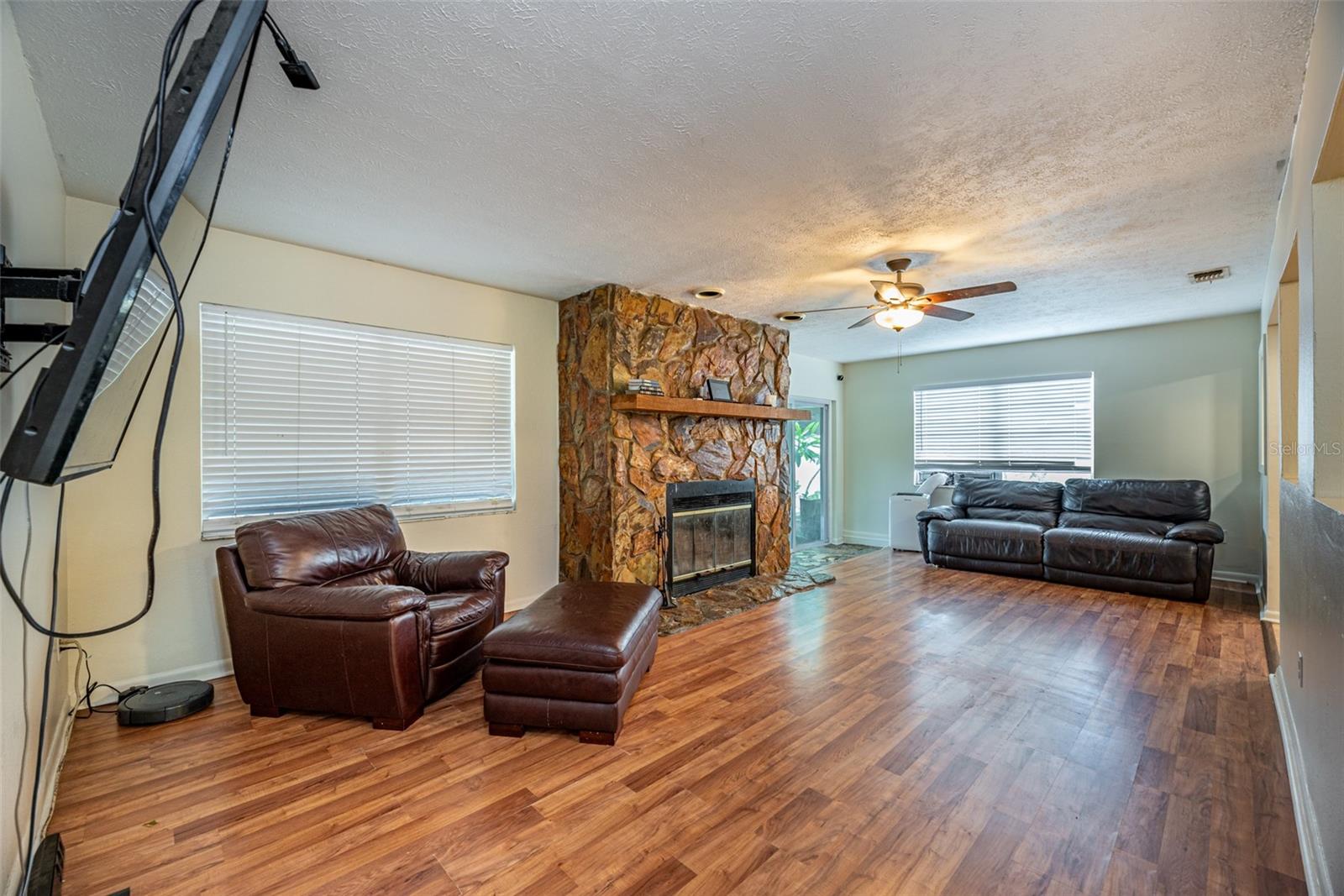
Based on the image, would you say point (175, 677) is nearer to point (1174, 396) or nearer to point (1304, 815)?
point (1304, 815)

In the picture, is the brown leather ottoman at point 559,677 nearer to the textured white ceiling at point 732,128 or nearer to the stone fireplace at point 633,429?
the stone fireplace at point 633,429

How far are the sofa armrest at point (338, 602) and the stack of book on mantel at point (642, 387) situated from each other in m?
2.23

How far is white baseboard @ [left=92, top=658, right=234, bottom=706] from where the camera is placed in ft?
9.25

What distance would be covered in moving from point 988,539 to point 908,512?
52.6 inches

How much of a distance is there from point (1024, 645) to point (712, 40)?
3798 millimetres

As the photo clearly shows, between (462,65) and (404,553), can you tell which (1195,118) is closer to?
(462,65)

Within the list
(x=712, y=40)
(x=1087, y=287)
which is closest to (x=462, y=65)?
(x=712, y=40)

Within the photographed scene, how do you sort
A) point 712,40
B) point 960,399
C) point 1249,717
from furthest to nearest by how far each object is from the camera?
point 960,399, point 1249,717, point 712,40

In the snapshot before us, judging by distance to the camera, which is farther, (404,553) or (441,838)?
(404,553)

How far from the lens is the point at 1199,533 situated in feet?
15.0

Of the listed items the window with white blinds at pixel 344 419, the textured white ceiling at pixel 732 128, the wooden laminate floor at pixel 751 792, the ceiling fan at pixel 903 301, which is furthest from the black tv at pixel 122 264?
the ceiling fan at pixel 903 301

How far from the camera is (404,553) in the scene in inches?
136

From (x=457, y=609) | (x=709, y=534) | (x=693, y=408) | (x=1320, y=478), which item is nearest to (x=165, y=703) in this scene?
(x=457, y=609)

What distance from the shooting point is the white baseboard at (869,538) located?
7445 millimetres
